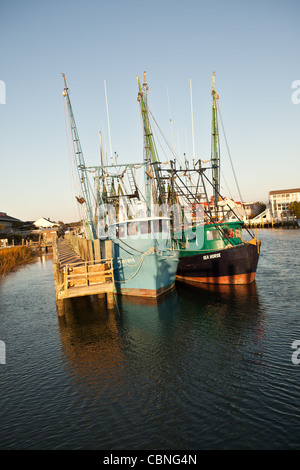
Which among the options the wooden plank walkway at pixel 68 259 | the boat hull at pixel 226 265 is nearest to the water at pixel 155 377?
the wooden plank walkway at pixel 68 259

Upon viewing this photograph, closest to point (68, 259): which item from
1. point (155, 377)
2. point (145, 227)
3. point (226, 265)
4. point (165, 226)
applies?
point (145, 227)

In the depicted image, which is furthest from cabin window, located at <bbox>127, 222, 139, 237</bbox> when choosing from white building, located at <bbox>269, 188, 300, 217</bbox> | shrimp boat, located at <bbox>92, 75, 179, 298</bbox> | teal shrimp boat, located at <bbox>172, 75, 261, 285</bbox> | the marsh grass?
white building, located at <bbox>269, 188, 300, 217</bbox>

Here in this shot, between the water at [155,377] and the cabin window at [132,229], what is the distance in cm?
574

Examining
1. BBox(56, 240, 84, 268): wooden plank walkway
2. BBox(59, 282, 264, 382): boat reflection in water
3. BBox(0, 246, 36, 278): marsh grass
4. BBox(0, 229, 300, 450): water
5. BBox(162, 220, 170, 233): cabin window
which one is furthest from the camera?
BBox(0, 246, 36, 278): marsh grass

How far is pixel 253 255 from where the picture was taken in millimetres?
26125

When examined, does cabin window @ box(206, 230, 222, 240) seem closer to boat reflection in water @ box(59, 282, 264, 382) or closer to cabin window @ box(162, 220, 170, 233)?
cabin window @ box(162, 220, 170, 233)

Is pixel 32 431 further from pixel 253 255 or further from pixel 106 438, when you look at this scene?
pixel 253 255

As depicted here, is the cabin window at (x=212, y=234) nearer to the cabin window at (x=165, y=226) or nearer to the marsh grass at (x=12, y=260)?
the cabin window at (x=165, y=226)

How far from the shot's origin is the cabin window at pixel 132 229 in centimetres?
2416

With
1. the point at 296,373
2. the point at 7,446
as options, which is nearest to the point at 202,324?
the point at 296,373

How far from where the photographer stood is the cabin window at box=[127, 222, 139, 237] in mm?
24156

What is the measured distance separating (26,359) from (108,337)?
427 centimetres

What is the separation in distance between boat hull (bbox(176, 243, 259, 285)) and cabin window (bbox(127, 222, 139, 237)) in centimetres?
712

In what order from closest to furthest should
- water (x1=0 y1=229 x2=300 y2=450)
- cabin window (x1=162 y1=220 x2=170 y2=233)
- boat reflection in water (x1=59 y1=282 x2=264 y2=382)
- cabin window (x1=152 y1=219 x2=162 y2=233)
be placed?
water (x1=0 y1=229 x2=300 y2=450) → boat reflection in water (x1=59 y1=282 x2=264 y2=382) → cabin window (x1=152 y1=219 x2=162 y2=233) → cabin window (x1=162 y1=220 x2=170 y2=233)
